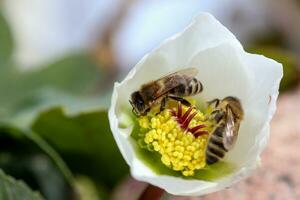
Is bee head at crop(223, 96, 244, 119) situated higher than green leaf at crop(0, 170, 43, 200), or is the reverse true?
green leaf at crop(0, 170, 43, 200)

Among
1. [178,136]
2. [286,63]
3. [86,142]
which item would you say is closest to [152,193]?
[178,136]

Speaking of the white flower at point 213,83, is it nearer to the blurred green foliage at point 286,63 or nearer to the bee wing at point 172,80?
the bee wing at point 172,80

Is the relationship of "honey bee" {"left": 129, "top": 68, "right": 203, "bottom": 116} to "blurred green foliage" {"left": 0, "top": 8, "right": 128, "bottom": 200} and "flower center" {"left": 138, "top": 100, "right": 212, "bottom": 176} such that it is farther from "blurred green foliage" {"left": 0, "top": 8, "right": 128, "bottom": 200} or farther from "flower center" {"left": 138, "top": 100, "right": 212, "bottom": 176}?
"blurred green foliage" {"left": 0, "top": 8, "right": 128, "bottom": 200}

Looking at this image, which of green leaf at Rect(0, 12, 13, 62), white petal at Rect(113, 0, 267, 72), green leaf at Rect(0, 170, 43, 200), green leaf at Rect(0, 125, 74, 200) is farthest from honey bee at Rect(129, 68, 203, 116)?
white petal at Rect(113, 0, 267, 72)

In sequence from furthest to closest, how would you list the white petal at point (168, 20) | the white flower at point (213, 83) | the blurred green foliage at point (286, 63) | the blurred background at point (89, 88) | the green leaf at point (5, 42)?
the white petal at point (168, 20) → the green leaf at point (5, 42) → the blurred green foliage at point (286, 63) → the blurred background at point (89, 88) → the white flower at point (213, 83)

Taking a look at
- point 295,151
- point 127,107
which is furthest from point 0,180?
point 295,151

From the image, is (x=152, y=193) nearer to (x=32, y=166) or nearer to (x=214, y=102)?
(x=214, y=102)

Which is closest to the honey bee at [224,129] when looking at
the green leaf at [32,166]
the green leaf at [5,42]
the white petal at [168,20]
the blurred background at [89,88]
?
the blurred background at [89,88]
